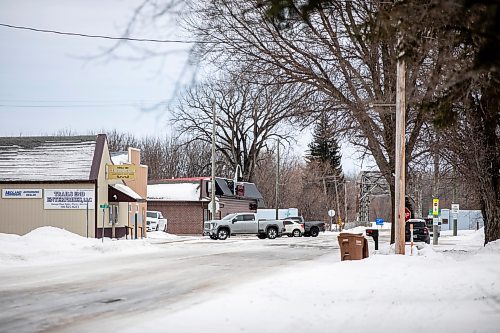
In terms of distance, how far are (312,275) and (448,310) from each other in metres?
6.28

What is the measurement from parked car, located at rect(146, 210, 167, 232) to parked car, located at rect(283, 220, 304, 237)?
990 cm

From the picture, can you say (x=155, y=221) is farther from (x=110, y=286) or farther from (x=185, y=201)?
(x=110, y=286)


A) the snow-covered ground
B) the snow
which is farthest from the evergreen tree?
the snow-covered ground

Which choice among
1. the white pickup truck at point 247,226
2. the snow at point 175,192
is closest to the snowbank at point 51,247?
the white pickup truck at point 247,226

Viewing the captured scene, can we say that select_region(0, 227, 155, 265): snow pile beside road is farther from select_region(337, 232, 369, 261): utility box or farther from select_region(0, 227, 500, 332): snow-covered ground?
select_region(337, 232, 369, 261): utility box

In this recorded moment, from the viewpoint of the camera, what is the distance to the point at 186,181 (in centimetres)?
6141

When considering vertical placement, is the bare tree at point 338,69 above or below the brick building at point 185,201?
above

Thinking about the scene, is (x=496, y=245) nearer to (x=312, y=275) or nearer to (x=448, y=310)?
(x=312, y=275)

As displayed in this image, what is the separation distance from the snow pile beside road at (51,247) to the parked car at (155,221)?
20.4 metres

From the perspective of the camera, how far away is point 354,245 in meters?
22.7

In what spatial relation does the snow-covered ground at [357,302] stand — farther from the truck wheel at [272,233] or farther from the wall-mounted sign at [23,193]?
the truck wheel at [272,233]

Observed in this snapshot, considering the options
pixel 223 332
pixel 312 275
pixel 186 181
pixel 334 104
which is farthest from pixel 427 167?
pixel 186 181

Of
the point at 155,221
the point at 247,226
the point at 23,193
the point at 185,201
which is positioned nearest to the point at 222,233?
the point at 247,226

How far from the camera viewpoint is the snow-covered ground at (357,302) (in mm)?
10523
